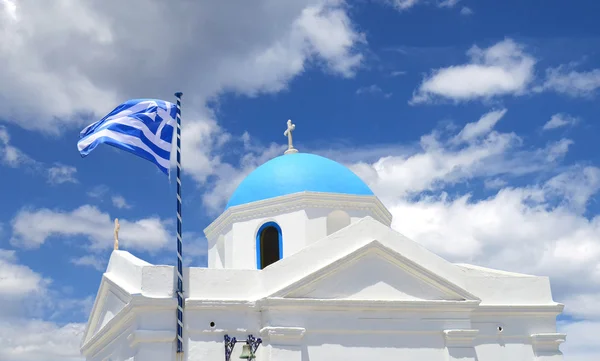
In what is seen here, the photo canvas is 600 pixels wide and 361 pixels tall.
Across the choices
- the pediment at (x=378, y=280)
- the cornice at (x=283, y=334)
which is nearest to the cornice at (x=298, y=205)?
the pediment at (x=378, y=280)

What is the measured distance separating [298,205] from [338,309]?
4.82 metres

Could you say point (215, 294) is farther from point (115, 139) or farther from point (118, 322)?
point (115, 139)

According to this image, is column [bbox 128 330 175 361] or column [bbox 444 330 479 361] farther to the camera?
column [bbox 444 330 479 361]

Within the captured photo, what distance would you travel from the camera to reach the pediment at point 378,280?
15.1 m

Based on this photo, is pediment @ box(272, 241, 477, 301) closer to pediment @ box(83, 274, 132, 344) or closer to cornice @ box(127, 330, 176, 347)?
cornice @ box(127, 330, 176, 347)

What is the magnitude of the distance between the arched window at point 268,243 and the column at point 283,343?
4.97 m

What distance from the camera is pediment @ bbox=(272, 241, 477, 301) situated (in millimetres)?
15117

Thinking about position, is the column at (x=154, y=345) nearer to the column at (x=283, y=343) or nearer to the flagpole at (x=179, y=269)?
the flagpole at (x=179, y=269)

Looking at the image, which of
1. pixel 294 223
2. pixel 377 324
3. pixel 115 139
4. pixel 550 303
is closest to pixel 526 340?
pixel 550 303

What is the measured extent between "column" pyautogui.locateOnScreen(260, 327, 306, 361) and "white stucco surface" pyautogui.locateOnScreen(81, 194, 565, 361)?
22 millimetres

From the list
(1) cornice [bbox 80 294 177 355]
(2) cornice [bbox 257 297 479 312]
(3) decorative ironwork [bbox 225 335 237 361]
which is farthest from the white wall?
(3) decorative ironwork [bbox 225 335 237 361]

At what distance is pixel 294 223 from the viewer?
1903 centimetres

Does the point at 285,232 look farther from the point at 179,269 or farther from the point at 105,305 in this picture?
the point at 105,305

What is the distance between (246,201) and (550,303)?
9087mm
